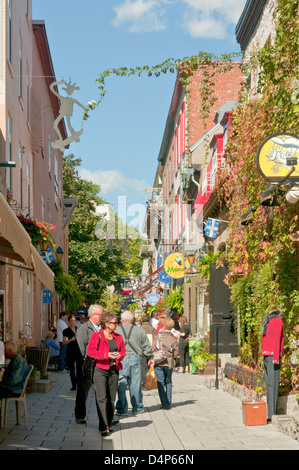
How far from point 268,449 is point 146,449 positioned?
4.85 feet

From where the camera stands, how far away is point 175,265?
29375mm

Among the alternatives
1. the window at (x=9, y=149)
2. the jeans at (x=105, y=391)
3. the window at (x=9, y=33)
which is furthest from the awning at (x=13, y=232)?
the window at (x=9, y=33)

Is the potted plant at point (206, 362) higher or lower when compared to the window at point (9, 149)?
lower

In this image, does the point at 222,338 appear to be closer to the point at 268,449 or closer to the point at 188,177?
the point at 268,449

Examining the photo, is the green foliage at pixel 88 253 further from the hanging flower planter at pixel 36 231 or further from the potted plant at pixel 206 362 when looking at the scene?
the hanging flower planter at pixel 36 231

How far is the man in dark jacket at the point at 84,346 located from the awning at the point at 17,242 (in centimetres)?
109

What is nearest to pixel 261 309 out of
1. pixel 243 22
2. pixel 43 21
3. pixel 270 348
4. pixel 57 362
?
pixel 270 348

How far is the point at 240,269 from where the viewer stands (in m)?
15.4

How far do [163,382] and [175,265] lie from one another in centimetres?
1613

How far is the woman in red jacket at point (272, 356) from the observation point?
11.0 m

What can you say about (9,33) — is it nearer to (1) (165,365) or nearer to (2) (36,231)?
(2) (36,231)

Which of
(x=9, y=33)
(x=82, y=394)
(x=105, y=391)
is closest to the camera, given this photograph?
(x=105, y=391)

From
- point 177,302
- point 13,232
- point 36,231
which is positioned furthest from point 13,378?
point 177,302

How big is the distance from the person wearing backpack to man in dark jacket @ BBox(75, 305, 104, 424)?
0.64 meters
